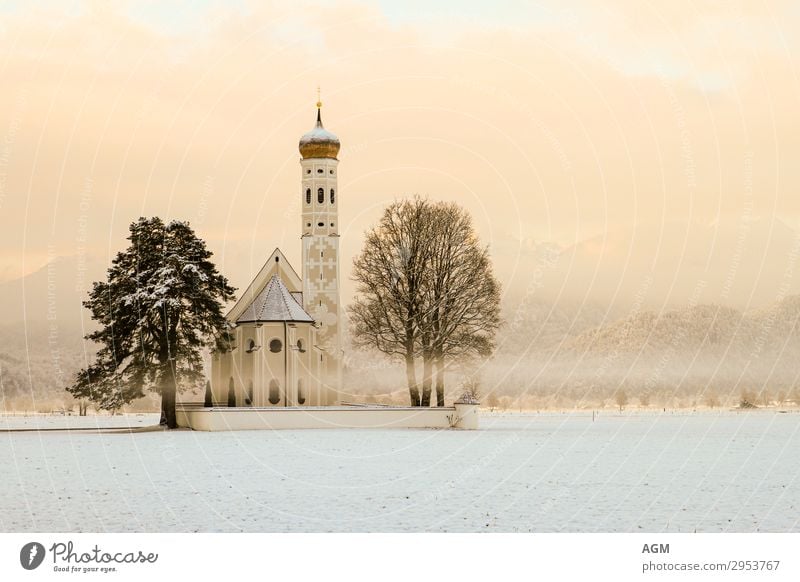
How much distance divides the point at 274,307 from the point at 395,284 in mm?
8606

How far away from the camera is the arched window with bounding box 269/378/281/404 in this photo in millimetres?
71375

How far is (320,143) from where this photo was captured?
79688 millimetres

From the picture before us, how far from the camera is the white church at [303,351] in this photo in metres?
63.5

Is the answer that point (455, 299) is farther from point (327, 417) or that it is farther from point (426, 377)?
point (327, 417)

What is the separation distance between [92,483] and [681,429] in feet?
151

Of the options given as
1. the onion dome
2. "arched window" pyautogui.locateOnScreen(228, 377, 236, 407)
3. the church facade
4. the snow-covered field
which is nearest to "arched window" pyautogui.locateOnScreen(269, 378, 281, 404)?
the church facade

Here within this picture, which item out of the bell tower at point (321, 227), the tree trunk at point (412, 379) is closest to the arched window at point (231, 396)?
the bell tower at point (321, 227)

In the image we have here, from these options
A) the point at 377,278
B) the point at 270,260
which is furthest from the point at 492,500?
the point at 270,260

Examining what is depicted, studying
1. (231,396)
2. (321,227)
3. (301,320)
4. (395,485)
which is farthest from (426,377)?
(395,485)

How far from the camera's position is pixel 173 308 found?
203 feet

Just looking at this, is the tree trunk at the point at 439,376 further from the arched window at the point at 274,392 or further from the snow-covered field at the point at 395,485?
the snow-covered field at the point at 395,485

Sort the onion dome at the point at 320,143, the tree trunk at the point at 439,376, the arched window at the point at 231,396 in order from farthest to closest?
the onion dome at the point at 320,143 → the arched window at the point at 231,396 → the tree trunk at the point at 439,376

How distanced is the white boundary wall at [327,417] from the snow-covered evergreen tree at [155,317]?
2.21 metres

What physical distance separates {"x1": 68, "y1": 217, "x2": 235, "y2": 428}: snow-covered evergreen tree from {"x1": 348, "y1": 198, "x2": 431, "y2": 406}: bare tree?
9315 millimetres
